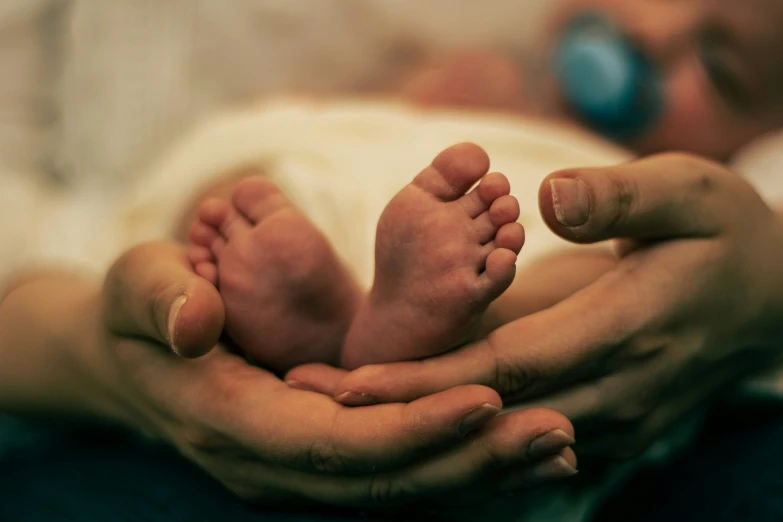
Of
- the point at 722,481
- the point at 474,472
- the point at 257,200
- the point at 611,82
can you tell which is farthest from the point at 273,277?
the point at 611,82

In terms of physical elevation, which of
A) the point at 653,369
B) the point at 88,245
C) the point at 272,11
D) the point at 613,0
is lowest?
the point at 653,369

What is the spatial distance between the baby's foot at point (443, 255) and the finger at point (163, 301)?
0.09 metres

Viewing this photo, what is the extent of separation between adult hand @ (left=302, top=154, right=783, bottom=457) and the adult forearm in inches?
6.5

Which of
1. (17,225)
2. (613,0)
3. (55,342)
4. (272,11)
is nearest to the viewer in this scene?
(55,342)

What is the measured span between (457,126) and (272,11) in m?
0.47

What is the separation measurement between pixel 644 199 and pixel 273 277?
8.4 inches

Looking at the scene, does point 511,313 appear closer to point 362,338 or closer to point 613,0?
point 362,338

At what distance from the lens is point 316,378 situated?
427 millimetres

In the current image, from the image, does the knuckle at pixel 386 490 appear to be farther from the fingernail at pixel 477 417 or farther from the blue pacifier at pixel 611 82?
the blue pacifier at pixel 611 82

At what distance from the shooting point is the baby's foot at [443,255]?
0.38 meters

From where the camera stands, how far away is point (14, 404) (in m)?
0.55

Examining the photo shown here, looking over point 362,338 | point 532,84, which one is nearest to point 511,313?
point 362,338

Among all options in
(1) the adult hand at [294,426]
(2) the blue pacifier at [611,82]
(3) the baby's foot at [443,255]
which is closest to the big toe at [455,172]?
(3) the baby's foot at [443,255]

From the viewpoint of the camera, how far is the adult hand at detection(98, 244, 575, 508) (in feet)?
1.23
